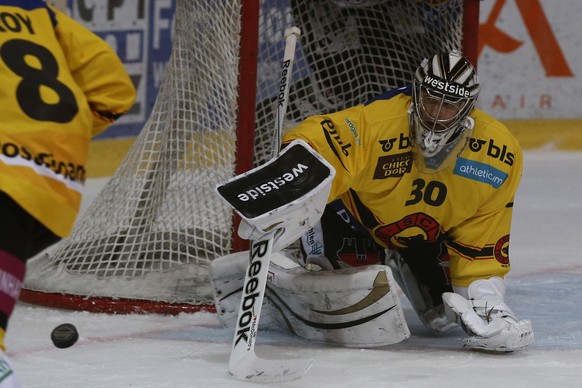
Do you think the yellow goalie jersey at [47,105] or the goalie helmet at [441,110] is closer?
the yellow goalie jersey at [47,105]

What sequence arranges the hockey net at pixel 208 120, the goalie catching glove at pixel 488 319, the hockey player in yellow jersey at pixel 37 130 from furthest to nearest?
the hockey net at pixel 208 120 < the goalie catching glove at pixel 488 319 < the hockey player in yellow jersey at pixel 37 130

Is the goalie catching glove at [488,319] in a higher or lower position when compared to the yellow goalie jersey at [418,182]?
lower

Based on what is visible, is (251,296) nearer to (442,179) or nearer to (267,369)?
(267,369)

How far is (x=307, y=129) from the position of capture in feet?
11.2

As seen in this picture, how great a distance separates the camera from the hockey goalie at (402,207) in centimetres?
337

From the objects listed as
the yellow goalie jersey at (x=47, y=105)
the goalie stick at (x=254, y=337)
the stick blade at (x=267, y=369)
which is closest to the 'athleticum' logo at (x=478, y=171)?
the goalie stick at (x=254, y=337)

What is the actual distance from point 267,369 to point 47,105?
1028mm

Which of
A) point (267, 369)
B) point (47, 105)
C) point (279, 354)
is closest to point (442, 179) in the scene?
point (279, 354)

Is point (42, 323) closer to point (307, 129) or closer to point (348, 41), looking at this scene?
point (307, 129)

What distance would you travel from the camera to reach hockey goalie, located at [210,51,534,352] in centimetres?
337

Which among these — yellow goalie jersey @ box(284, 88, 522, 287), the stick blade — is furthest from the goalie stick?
yellow goalie jersey @ box(284, 88, 522, 287)

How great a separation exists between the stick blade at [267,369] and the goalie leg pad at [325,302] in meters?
0.36

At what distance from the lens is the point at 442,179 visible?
3.50 meters

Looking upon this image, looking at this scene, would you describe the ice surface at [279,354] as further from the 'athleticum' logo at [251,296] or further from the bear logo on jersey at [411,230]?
the bear logo on jersey at [411,230]
